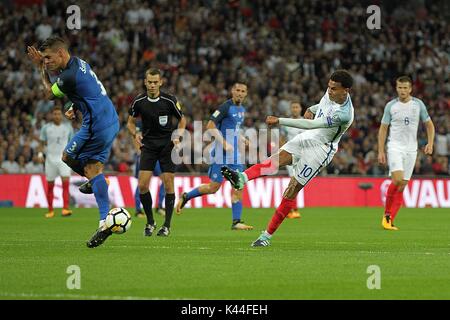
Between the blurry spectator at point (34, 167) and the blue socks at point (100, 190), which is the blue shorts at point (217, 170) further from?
the blurry spectator at point (34, 167)

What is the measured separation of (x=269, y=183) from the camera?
91.9ft

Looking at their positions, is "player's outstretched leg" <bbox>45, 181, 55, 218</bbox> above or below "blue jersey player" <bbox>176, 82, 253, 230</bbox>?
below

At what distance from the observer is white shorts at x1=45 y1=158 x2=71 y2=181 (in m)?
22.6

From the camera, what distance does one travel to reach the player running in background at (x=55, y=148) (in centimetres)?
2262

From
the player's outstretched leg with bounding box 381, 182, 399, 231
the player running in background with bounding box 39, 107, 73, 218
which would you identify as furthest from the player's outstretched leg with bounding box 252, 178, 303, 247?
the player running in background with bounding box 39, 107, 73, 218

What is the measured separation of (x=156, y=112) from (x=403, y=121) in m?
5.14

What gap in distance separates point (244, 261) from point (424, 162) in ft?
68.6

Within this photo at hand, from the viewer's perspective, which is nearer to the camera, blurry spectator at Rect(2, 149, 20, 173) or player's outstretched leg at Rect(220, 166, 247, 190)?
player's outstretched leg at Rect(220, 166, 247, 190)

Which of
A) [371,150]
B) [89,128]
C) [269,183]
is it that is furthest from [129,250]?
[371,150]

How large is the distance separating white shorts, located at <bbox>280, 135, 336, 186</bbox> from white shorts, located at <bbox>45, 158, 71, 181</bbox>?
10.6 meters

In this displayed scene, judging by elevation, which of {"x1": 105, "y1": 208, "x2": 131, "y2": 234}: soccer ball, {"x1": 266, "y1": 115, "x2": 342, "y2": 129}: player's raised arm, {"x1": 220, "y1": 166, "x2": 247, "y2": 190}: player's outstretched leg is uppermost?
{"x1": 266, "y1": 115, "x2": 342, "y2": 129}: player's raised arm

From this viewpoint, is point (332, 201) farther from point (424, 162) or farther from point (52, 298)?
point (52, 298)

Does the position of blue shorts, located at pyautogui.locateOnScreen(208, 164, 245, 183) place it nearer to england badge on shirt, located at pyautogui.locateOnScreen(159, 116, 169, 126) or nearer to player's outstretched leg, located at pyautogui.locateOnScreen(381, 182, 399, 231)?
england badge on shirt, located at pyautogui.locateOnScreen(159, 116, 169, 126)

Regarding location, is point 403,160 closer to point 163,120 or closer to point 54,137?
point 163,120
